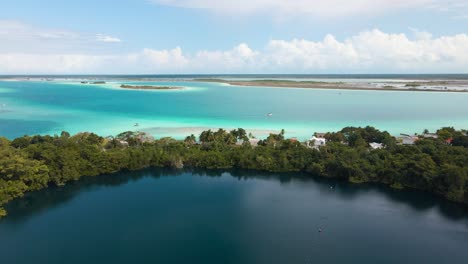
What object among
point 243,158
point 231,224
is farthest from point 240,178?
point 231,224

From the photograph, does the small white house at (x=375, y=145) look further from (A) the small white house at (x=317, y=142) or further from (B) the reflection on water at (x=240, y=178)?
(B) the reflection on water at (x=240, y=178)

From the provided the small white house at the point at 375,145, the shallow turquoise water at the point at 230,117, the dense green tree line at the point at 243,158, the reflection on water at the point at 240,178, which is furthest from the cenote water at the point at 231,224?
the shallow turquoise water at the point at 230,117

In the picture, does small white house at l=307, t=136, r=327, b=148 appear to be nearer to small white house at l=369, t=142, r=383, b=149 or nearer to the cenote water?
small white house at l=369, t=142, r=383, b=149

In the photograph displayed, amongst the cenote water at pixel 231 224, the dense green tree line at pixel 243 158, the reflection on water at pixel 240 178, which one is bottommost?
the cenote water at pixel 231 224

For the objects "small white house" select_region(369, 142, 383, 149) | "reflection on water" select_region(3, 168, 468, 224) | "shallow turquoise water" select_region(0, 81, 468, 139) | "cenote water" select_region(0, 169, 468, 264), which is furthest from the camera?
"shallow turquoise water" select_region(0, 81, 468, 139)

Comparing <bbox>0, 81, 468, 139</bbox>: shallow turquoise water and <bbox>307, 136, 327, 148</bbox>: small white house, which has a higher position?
<bbox>0, 81, 468, 139</bbox>: shallow turquoise water

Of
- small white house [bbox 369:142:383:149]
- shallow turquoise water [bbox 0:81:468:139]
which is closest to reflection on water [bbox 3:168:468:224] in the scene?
small white house [bbox 369:142:383:149]
